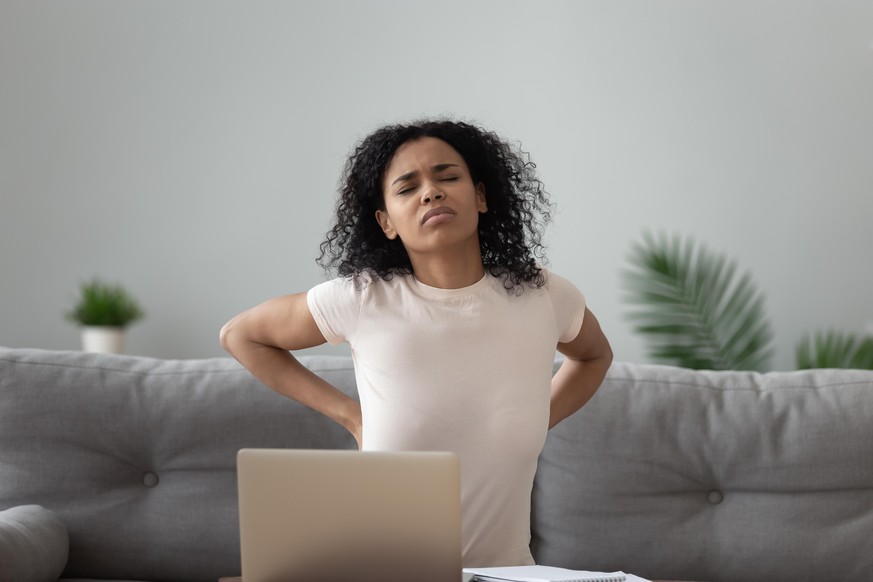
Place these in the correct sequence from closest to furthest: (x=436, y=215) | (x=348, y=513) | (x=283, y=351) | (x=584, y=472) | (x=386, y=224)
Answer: (x=348, y=513), (x=436, y=215), (x=386, y=224), (x=283, y=351), (x=584, y=472)

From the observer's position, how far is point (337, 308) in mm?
1488

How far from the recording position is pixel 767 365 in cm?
317

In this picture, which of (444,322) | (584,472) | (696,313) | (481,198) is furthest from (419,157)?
(696,313)

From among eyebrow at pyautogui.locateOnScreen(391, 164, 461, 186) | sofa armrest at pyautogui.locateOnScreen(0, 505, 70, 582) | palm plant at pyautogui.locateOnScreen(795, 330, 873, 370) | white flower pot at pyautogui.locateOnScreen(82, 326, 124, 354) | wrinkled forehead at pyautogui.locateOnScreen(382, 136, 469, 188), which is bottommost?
sofa armrest at pyautogui.locateOnScreen(0, 505, 70, 582)

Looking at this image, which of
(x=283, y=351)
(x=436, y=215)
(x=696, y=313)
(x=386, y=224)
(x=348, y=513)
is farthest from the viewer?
(x=696, y=313)

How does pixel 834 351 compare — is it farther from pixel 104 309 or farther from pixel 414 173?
→ pixel 104 309

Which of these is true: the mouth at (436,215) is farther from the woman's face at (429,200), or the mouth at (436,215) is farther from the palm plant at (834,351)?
the palm plant at (834,351)

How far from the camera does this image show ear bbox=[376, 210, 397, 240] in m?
1.54

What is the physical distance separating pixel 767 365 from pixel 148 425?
2074 mm

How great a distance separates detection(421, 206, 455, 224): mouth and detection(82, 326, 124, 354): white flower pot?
194 centimetres

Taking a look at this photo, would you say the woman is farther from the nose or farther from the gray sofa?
the gray sofa

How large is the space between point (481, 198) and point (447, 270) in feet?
0.53

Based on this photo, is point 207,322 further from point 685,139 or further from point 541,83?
point 685,139

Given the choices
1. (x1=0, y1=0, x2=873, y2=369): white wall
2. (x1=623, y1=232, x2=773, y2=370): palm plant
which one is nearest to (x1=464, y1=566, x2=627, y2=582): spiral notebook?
(x1=623, y1=232, x2=773, y2=370): palm plant
